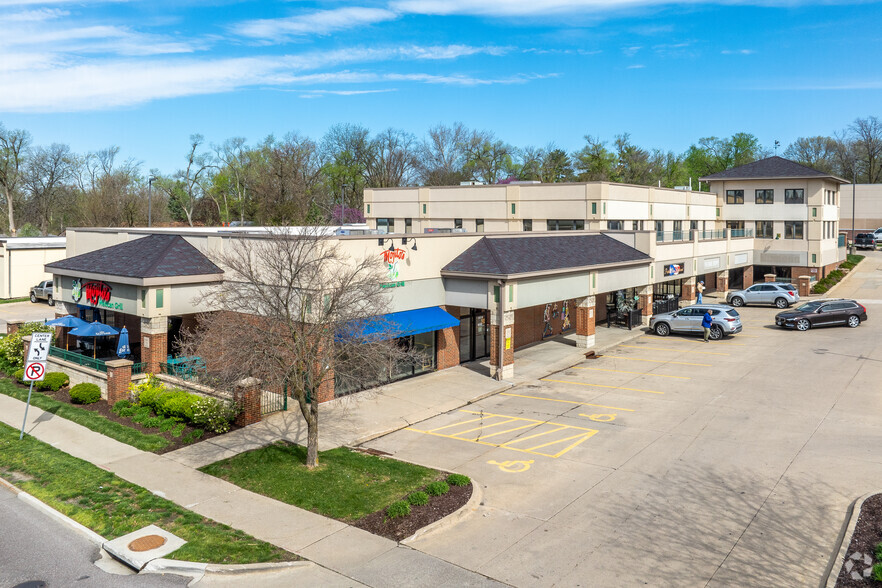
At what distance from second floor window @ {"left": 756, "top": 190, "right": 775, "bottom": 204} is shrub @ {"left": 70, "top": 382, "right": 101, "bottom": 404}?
2045 inches

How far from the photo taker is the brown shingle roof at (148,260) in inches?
961

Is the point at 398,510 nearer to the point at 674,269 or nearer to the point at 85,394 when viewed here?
the point at 85,394

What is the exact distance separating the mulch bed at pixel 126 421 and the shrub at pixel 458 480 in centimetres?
771

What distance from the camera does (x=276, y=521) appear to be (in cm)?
1395

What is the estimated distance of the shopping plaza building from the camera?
25.0m

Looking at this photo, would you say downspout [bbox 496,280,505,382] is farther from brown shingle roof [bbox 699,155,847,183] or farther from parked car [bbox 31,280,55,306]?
brown shingle roof [bbox 699,155,847,183]

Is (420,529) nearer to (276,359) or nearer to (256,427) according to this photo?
(276,359)

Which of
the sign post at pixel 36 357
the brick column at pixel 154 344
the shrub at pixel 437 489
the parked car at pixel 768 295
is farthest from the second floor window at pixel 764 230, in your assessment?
the sign post at pixel 36 357

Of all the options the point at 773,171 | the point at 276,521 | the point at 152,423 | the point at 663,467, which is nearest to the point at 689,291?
the point at 773,171

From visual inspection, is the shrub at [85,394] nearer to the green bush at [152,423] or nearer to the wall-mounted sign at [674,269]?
the green bush at [152,423]

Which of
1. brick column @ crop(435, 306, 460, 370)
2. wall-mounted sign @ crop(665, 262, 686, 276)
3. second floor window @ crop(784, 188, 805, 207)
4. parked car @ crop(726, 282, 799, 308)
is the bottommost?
brick column @ crop(435, 306, 460, 370)

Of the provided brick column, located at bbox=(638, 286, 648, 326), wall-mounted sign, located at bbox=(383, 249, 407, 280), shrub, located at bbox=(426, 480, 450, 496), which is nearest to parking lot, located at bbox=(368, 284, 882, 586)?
shrub, located at bbox=(426, 480, 450, 496)

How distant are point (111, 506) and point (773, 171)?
183ft

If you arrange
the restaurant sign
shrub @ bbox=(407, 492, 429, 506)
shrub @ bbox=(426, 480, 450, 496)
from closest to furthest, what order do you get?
shrub @ bbox=(407, 492, 429, 506)
shrub @ bbox=(426, 480, 450, 496)
the restaurant sign
